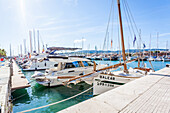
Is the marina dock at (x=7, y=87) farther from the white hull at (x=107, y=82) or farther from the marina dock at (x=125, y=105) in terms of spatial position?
the white hull at (x=107, y=82)

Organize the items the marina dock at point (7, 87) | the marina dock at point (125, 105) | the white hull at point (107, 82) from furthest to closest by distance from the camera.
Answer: the white hull at point (107, 82)
the marina dock at point (7, 87)
the marina dock at point (125, 105)

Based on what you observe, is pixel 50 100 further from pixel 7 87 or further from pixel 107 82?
pixel 107 82

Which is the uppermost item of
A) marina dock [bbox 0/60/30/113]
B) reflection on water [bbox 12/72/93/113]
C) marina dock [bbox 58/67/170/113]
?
marina dock [bbox 58/67/170/113]

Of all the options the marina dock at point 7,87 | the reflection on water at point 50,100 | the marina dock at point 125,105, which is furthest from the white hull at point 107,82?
the marina dock at point 7,87

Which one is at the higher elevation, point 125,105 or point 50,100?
point 125,105

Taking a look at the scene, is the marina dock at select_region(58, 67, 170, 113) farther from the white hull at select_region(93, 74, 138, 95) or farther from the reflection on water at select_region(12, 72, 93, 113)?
the reflection on water at select_region(12, 72, 93, 113)

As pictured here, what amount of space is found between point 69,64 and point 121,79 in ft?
22.9

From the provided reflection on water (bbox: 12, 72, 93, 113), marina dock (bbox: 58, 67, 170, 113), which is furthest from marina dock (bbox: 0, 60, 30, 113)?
marina dock (bbox: 58, 67, 170, 113)

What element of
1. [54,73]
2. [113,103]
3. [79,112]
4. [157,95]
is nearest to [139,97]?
[157,95]

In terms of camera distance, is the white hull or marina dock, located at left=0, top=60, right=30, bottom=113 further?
the white hull

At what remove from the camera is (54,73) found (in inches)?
486

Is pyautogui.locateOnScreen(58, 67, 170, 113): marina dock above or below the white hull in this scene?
above

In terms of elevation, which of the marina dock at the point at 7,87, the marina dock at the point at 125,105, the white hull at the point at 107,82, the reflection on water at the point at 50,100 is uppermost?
the marina dock at the point at 125,105

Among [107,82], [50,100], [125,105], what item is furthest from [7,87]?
[125,105]
